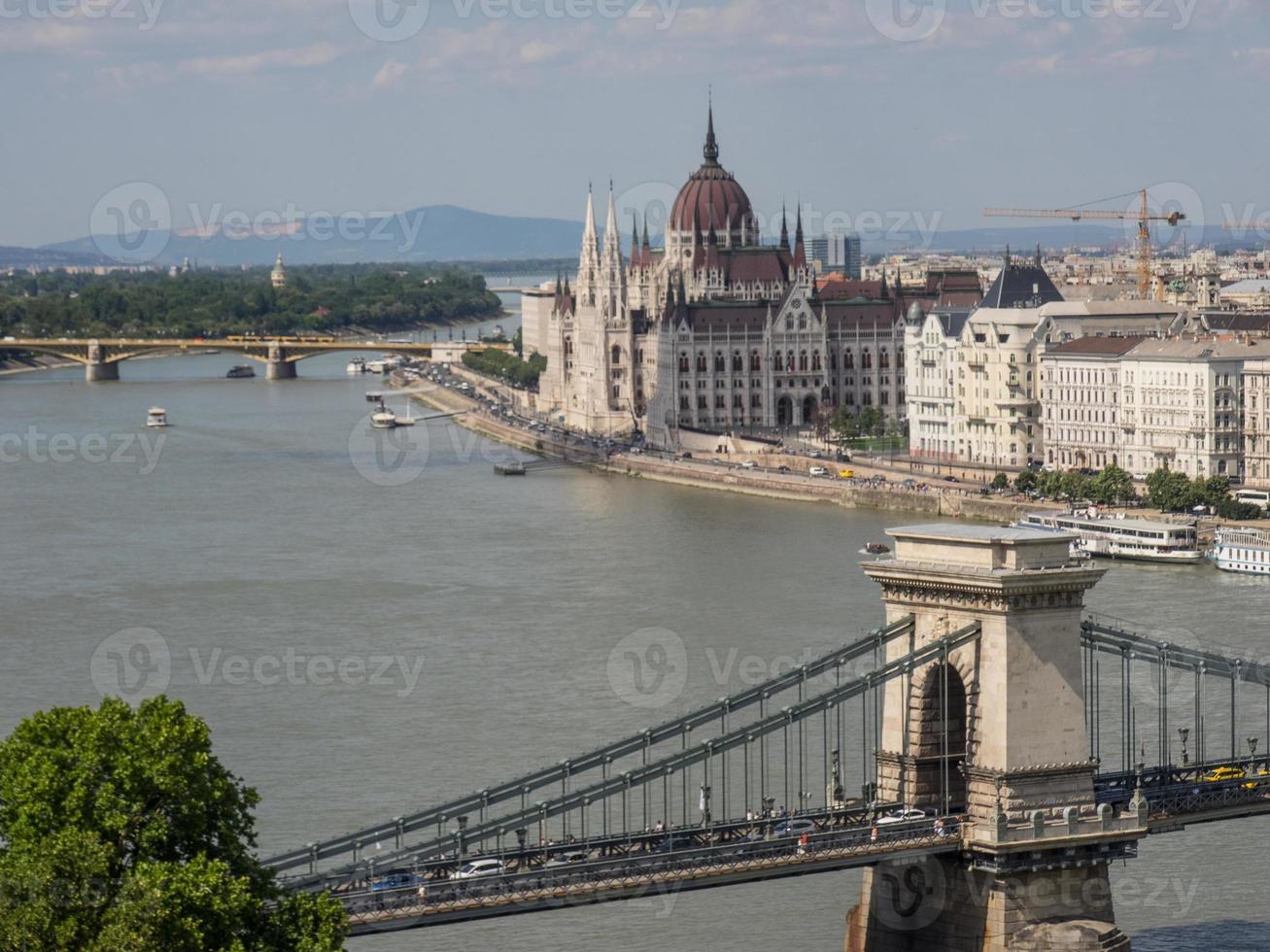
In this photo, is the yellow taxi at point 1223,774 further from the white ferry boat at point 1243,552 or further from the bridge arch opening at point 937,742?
the white ferry boat at point 1243,552

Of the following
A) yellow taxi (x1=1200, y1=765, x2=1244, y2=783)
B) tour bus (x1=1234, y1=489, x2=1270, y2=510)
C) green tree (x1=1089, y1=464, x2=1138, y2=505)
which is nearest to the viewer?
yellow taxi (x1=1200, y1=765, x2=1244, y2=783)

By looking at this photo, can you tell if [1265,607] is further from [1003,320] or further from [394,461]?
[394,461]

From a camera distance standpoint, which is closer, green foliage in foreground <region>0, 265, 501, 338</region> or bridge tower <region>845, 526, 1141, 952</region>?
bridge tower <region>845, 526, 1141, 952</region>

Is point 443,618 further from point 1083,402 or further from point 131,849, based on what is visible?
point 1083,402

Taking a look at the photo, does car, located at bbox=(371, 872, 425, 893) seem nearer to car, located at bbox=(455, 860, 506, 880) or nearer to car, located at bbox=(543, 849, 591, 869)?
car, located at bbox=(455, 860, 506, 880)

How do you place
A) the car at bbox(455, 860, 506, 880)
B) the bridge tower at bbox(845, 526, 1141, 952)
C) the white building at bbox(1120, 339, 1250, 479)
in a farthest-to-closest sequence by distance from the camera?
the white building at bbox(1120, 339, 1250, 479), the bridge tower at bbox(845, 526, 1141, 952), the car at bbox(455, 860, 506, 880)

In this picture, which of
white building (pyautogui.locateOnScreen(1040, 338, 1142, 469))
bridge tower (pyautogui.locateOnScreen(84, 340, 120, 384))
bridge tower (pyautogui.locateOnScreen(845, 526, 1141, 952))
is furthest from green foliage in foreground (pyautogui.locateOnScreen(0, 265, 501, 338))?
bridge tower (pyautogui.locateOnScreen(845, 526, 1141, 952))

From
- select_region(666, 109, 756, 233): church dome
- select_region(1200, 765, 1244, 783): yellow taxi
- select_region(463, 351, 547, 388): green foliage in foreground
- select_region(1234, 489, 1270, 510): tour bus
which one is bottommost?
select_region(1234, 489, 1270, 510): tour bus

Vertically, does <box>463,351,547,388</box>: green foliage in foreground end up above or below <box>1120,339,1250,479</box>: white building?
below
